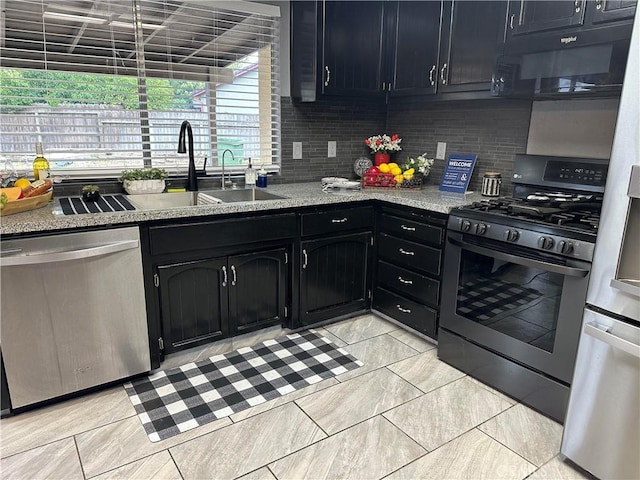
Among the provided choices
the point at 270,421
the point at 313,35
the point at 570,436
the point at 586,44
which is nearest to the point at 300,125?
the point at 313,35

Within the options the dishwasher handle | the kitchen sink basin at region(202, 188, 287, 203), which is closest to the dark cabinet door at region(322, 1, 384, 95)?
the kitchen sink basin at region(202, 188, 287, 203)

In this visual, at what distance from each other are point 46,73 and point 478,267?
101 inches

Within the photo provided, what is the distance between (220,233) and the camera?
237cm

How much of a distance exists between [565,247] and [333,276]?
1424mm

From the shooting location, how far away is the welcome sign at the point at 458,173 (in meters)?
2.95

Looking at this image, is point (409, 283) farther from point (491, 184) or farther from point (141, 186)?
point (141, 186)

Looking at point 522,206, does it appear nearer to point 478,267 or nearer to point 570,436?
point 478,267

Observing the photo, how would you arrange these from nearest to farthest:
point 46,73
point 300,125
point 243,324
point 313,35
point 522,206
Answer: point 522,206
point 46,73
point 243,324
point 313,35
point 300,125

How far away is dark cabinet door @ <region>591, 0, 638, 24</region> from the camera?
191 cm

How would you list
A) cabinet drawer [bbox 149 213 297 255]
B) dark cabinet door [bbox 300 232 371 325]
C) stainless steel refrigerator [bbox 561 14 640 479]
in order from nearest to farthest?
1. stainless steel refrigerator [bbox 561 14 640 479]
2. cabinet drawer [bbox 149 213 297 255]
3. dark cabinet door [bbox 300 232 371 325]

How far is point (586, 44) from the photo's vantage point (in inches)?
80.9

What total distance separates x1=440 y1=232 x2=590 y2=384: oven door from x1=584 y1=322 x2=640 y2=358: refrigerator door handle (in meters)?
0.27

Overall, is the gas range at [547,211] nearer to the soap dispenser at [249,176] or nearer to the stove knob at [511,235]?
the stove knob at [511,235]

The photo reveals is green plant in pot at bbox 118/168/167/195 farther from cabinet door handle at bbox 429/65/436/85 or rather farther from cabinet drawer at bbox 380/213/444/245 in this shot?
cabinet door handle at bbox 429/65/436/85
